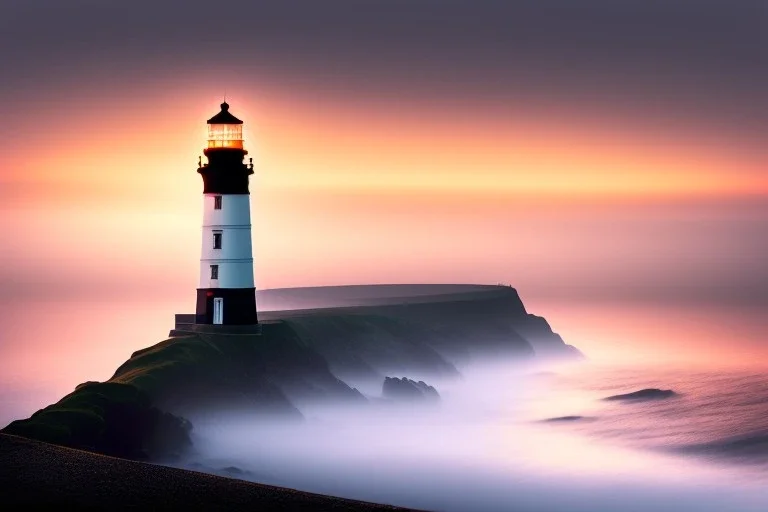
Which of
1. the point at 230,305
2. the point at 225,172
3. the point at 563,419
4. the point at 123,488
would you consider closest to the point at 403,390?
the point at 563,419

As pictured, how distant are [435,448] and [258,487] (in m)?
22.6

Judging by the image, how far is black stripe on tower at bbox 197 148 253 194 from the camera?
6388cm

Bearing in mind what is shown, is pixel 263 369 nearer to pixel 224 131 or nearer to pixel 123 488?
pixel 224 131

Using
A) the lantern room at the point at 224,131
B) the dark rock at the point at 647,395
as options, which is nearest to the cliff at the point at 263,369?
the lantern room at the point at 224,131

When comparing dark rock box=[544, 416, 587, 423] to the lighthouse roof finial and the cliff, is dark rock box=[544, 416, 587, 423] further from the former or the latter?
the lighthouse roof finial

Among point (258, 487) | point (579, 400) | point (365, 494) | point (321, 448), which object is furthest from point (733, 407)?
point (258, 487)

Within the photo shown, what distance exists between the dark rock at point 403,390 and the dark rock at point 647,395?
1813 centimetres

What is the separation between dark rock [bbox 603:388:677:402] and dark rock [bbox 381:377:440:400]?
18.1 m

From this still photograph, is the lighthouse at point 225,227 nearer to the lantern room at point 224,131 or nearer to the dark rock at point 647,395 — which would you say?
the lantern room at point 224,131

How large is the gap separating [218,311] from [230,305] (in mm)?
653

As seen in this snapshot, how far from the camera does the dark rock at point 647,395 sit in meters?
92.4

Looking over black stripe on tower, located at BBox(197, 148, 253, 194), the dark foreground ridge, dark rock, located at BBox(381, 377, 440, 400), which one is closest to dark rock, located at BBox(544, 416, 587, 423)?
dark rock, located at BBox(381, 377, 440, 400)

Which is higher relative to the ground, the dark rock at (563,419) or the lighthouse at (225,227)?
the lighthouse at (225,227)

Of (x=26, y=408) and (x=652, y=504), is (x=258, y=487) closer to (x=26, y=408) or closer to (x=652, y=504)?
(x=652, y=504)
